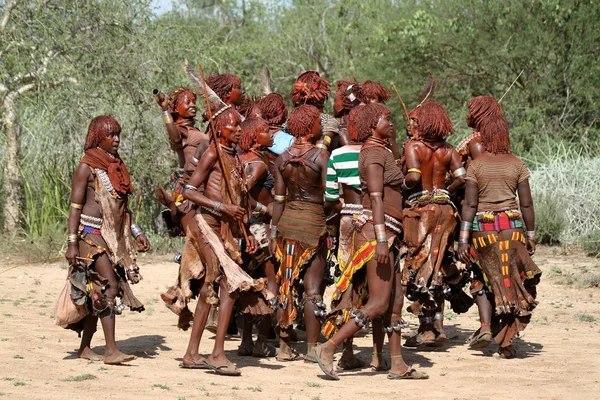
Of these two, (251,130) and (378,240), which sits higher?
(251,130)

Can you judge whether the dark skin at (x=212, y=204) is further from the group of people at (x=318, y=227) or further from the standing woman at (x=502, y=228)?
the standing woman at (x=502, y=228)

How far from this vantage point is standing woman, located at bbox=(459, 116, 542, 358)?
Result: 8.26 metres

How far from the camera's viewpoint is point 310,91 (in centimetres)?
881

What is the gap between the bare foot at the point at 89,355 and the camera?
800 centimetres

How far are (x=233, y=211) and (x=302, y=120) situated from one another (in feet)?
3.32

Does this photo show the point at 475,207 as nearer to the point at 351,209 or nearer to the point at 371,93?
the point at 351,209

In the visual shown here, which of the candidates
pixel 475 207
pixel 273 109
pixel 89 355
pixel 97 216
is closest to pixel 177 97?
pixel 273 109

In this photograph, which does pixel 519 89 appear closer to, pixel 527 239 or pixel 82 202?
pixel 527 239

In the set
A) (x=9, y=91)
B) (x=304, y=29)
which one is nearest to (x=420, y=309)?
(x=9, y=91)

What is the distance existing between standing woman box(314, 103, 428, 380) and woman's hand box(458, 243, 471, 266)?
111 cm

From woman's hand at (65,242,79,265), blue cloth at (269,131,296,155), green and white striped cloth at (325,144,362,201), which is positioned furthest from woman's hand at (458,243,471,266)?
woman's hand at (65,242,79,265)

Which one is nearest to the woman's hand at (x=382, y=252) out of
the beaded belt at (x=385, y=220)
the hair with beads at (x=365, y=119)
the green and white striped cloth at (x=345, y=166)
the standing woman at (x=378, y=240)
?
the standing woman at (x=378, y=240)

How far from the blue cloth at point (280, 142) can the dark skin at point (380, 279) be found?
1603mm

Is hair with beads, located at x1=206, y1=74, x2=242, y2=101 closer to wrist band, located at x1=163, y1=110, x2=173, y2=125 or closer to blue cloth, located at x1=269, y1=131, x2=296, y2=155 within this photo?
wrist band, located at x1=163, y1=110, x2=173, y2=125
